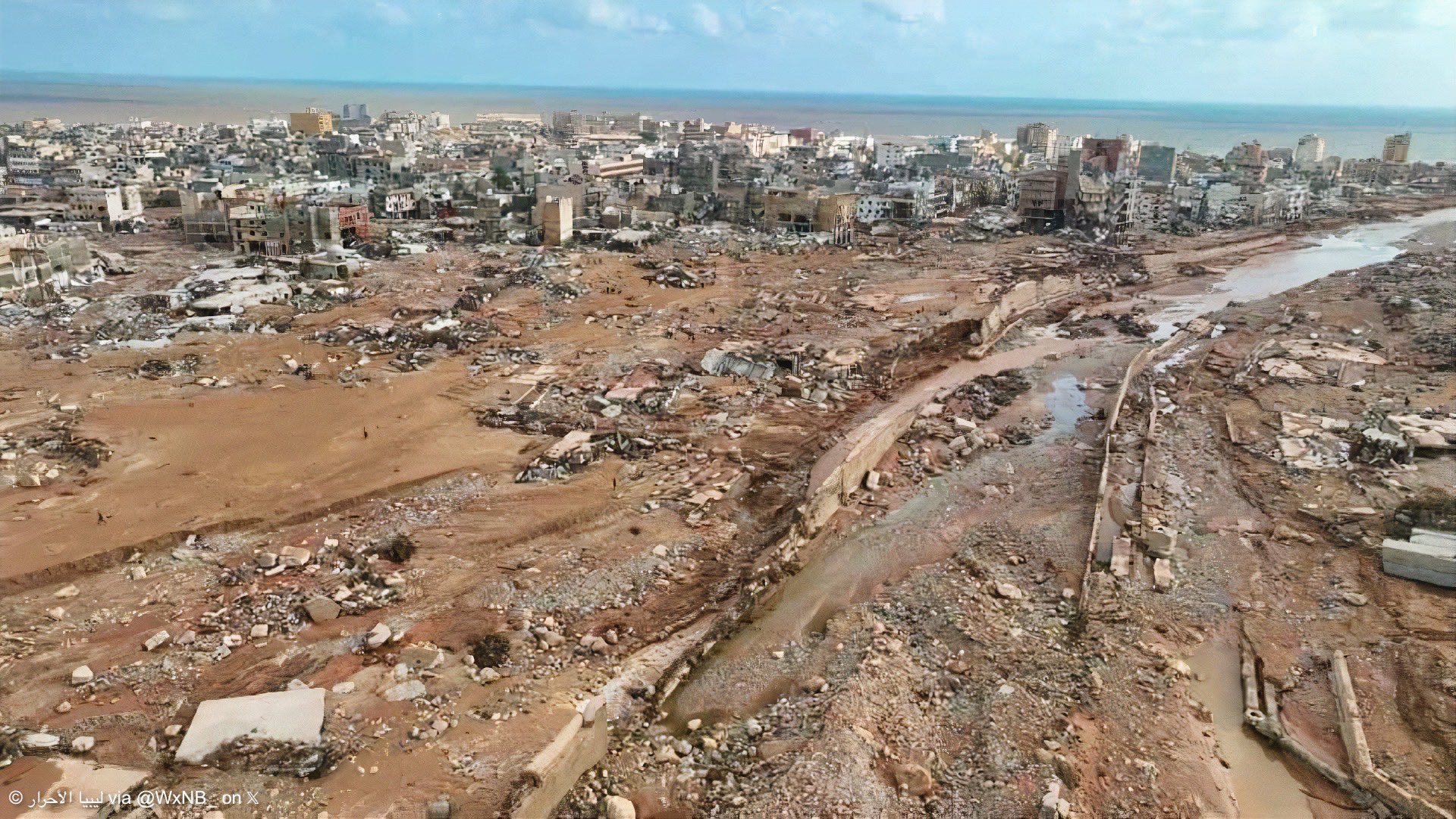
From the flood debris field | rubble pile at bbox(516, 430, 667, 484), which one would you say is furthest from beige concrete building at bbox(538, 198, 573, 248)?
rubble pile at bbox(516, 430, 667, 484)

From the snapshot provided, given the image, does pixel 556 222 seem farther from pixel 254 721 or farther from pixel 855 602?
pixel 254 721

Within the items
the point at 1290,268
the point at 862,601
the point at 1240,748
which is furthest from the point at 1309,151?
the point at 1240,748

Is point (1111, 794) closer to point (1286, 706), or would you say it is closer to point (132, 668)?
point (1286, 706)

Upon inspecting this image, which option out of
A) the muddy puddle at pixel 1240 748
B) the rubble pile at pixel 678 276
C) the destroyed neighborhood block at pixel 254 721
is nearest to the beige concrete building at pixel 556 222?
the rubble pile at pixel 678 276

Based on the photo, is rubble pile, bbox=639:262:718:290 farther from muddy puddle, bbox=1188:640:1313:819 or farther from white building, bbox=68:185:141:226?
white building, bbox=68:185:141:226

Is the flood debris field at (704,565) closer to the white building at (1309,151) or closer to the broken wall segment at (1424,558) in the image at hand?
the broken wall segment at (1424,558)
